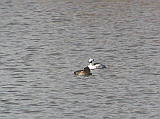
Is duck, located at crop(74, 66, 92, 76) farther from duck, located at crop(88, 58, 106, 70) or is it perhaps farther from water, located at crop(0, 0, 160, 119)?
duck, located at crop(88, 58, 106, 70)

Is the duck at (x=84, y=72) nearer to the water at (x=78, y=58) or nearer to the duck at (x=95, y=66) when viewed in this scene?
the water at (x=78, y=58)

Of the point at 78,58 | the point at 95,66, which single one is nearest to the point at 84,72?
the point at 95,66

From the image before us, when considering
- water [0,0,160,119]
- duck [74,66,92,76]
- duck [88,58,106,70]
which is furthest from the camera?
duck [88,58,106,70]

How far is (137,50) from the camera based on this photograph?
95.2 feet

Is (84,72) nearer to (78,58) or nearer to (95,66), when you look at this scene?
(95,66)

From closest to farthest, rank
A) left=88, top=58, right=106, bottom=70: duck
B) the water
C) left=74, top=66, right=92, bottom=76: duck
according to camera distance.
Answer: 1. the water
2. left=74, top=66, right=92, bottom=76: duck
3. left=88, top=58, right=106, bottom=70: duck

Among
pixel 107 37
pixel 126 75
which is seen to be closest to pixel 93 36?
pixel 107 37

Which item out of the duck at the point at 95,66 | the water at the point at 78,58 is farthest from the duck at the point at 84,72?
the duck at the point at 95,66

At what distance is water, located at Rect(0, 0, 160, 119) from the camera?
67.8ft

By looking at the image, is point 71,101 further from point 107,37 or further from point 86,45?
point 107,37

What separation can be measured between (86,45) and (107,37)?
2081 mm

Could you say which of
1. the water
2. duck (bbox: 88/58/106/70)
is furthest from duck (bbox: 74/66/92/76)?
duck (bbox: 88/58/106/70)

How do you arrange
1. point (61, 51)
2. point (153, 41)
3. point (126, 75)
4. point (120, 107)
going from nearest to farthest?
point (120, 107) → point (126, 75) → point (61, 51) → point (153, 41)

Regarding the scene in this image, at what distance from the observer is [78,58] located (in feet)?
90.5
